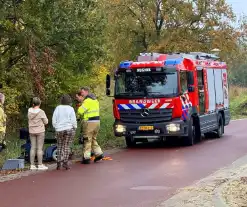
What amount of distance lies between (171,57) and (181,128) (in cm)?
284

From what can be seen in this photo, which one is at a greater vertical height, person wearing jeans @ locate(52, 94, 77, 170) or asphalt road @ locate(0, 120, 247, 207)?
person wearing jeans @ locate(52, 94, 77, 170)

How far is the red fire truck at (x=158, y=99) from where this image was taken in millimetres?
17016

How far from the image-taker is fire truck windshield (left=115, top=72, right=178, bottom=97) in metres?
17.2

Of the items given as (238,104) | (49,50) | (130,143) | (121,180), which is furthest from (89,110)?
(238,104)

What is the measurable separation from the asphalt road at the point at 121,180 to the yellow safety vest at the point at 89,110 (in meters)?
1.23

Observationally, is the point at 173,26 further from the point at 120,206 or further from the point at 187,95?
the point at 120,206

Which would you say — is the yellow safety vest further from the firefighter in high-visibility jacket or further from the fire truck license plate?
the fire truck license plate

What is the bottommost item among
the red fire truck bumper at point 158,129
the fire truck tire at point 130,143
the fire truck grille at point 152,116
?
the fire truck tire at point 130,143

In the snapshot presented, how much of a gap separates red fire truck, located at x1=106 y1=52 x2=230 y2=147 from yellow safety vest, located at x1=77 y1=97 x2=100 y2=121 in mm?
3722

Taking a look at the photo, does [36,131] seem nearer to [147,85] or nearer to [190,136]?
[147,85]

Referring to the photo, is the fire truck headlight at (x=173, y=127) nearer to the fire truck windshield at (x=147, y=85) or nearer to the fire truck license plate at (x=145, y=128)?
the fire truck license plate at (x=145, y=128)

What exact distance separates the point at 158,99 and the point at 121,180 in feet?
20.9

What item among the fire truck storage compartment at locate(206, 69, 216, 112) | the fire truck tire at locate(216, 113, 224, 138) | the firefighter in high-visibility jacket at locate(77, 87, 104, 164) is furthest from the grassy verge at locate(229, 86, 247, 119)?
the firefighter in high-visibility jacket at locate(77, 87, 104, 164)

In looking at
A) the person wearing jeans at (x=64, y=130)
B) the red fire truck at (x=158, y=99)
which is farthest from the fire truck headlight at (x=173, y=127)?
the person wearing jeans at (x=64, y=130)
